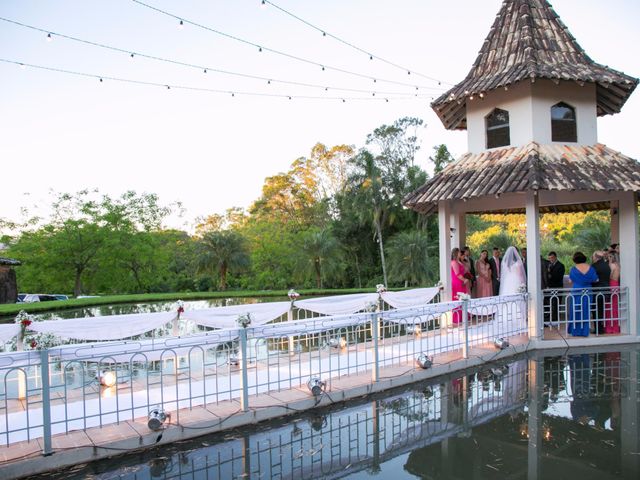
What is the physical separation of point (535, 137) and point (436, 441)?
8.14 metres

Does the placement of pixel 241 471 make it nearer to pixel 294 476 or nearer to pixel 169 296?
pixel 294 476

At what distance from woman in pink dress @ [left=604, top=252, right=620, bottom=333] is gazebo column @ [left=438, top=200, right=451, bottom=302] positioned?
11.6 ft

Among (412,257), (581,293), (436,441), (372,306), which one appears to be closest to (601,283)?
(581,293)

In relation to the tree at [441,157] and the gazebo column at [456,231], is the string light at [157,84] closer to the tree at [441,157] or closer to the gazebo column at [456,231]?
the gazebo column at [456,231]

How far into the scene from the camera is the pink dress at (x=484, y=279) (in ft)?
42.8

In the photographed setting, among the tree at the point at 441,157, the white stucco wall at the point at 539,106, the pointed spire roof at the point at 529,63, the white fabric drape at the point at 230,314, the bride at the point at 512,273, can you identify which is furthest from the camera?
the tree at the point at 441,157

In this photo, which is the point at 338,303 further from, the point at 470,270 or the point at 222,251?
the point at 222,251

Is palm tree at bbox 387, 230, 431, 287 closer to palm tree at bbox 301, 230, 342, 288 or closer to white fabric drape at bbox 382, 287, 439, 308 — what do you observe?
palm tree at bbox 301, 230, 342, 288

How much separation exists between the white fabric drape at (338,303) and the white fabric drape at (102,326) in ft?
8.27

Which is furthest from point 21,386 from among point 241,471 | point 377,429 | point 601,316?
point 601,316

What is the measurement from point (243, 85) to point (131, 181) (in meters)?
27.5

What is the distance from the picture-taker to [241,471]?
4980 mm

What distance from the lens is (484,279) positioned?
43.1 feet

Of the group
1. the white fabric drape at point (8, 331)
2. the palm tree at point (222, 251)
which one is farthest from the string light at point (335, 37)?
the palm tree at point (222, 251)
